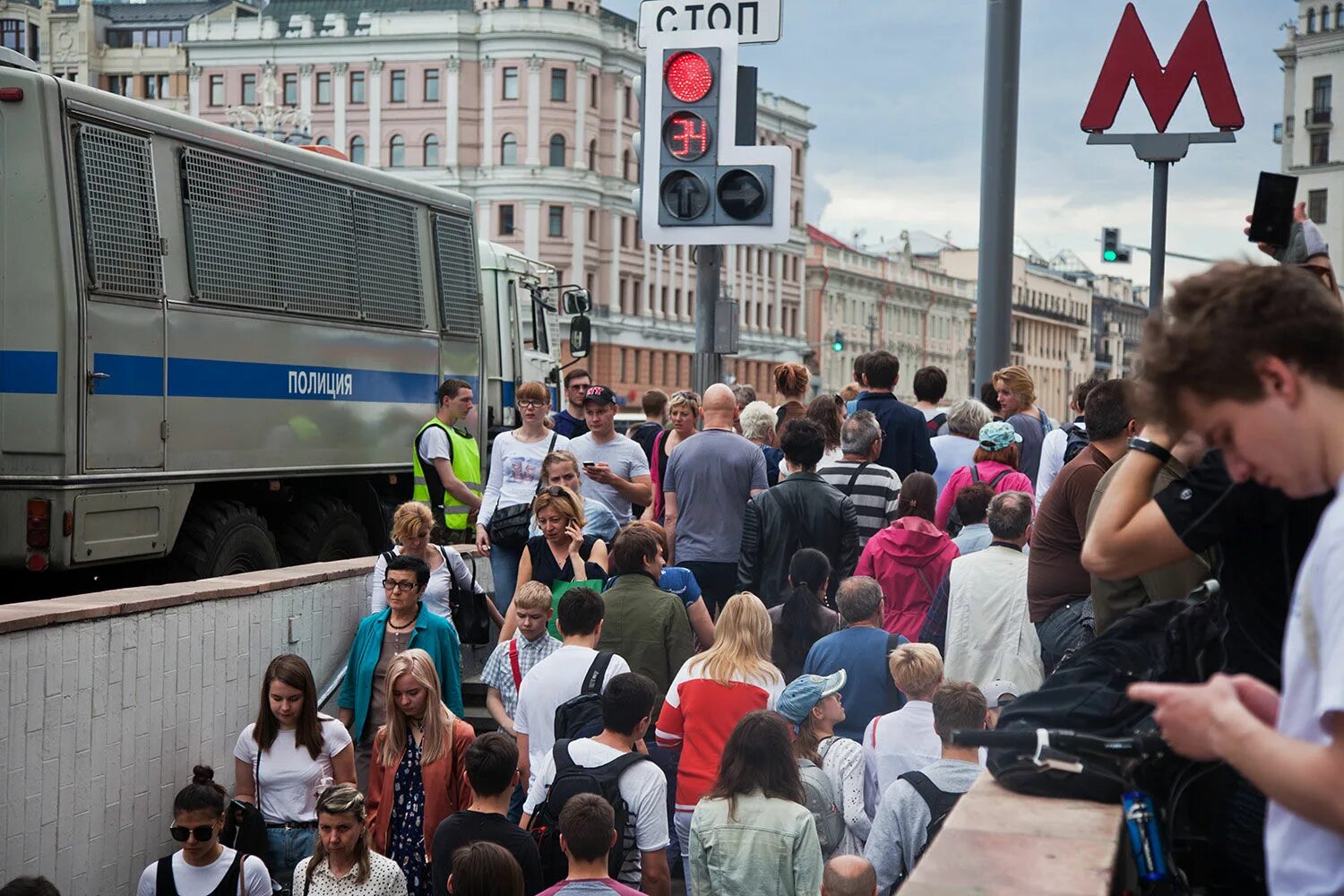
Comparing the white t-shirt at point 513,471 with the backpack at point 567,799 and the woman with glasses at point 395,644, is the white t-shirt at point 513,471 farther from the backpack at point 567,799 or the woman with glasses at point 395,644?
the backpack at point 567,799

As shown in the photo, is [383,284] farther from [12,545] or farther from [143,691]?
[143,691]

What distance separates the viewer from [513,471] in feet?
34.0

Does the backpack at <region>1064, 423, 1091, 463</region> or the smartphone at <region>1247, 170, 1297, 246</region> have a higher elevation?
the smartphone at <region>1247, 170, 1297, 246</region>

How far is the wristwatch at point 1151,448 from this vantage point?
3.44 meters

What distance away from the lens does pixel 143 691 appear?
771 centimetres

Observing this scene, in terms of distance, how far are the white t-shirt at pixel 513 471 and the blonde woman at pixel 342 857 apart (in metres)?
3.76

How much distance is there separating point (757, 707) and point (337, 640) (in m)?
3.51

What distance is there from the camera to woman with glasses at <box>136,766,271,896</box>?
681 cm

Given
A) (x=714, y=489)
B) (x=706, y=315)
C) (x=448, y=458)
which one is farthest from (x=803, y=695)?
(x=448, y=458)

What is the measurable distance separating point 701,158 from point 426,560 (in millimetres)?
2535

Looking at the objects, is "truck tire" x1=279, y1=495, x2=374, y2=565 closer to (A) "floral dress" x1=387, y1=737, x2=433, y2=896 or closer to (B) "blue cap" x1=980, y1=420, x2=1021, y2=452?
(B) "blue cap" x1=980, y1=420, x2=1021, y2=452

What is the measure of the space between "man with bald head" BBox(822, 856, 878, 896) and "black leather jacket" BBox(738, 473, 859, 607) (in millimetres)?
2792

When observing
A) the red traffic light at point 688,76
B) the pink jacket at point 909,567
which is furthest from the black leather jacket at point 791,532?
the red traffic light at point 688,76

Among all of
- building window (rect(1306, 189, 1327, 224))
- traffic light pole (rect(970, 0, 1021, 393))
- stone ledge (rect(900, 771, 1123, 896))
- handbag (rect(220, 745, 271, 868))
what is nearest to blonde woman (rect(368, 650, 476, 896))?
handbag (rect(220, 745, 271, 868))
